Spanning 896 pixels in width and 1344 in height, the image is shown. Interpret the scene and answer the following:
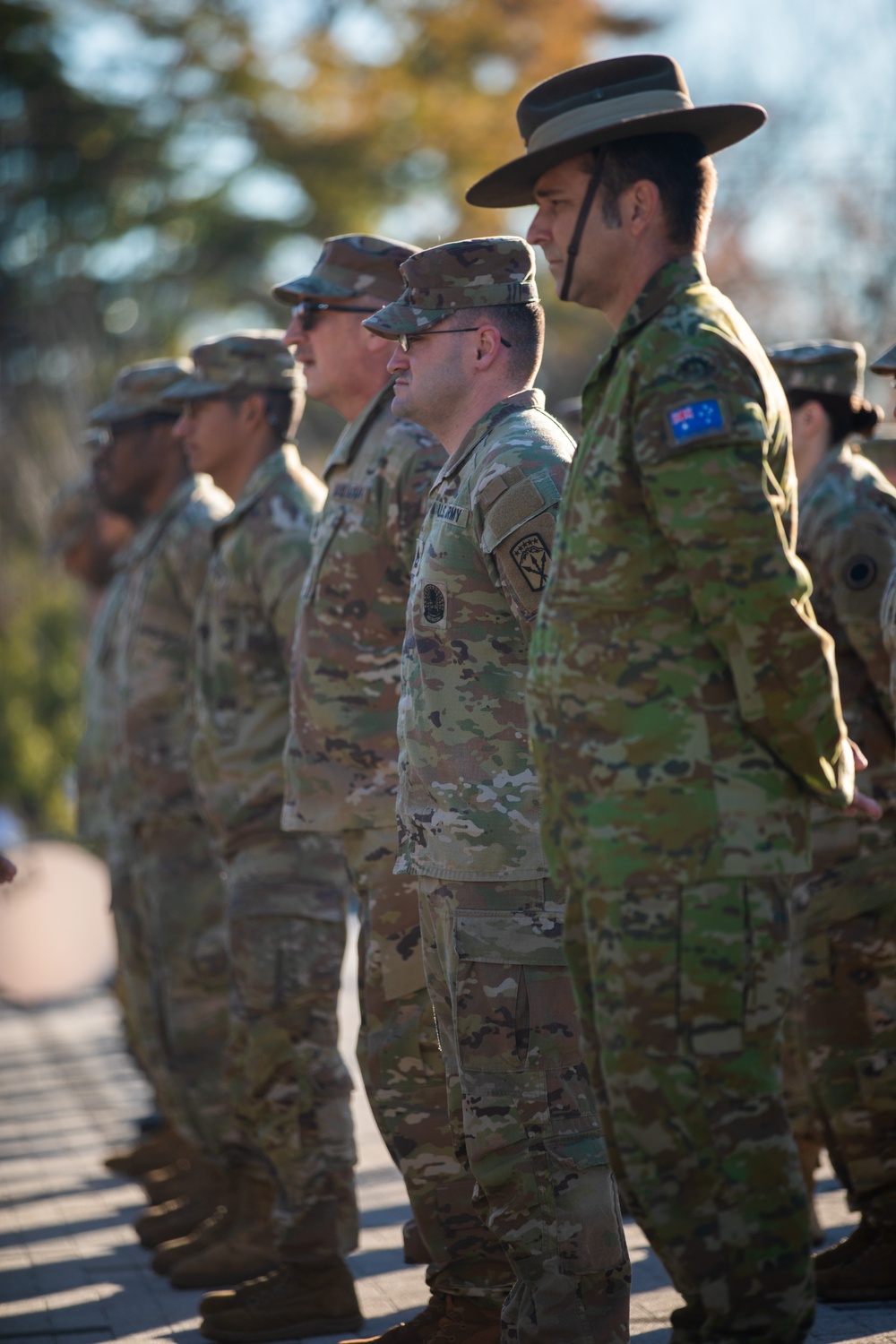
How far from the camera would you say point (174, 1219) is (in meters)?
5.78

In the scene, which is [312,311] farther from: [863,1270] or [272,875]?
[863,1270]

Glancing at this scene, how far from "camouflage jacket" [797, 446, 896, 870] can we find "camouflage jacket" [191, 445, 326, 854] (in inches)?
58.5

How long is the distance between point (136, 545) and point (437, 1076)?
3.18 meters

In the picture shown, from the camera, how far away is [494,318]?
3.87 m

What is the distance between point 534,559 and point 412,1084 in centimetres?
138

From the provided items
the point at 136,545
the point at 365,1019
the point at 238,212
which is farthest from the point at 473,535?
the point at 238,212

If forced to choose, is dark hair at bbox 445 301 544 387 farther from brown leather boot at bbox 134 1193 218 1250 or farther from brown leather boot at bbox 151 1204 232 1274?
brown leather boot at bbox 134 1193 218 1250

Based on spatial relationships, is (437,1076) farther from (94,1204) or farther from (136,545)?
(136,545)

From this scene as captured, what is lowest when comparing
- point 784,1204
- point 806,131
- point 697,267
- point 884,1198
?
point 884,1198

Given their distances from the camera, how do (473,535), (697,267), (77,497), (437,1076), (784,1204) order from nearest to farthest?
1. (784,1204)
2. (697,267)
3. (473,535)
4. (437,1076)
5. (77,497)

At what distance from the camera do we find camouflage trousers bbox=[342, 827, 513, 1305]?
403 centimetres

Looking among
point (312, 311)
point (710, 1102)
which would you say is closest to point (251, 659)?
point (312, 311)

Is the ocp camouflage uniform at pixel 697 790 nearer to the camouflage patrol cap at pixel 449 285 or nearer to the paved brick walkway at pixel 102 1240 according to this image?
the camouflage patrol cap at pixel 449 285

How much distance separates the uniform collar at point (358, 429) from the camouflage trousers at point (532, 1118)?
4.66 ft
